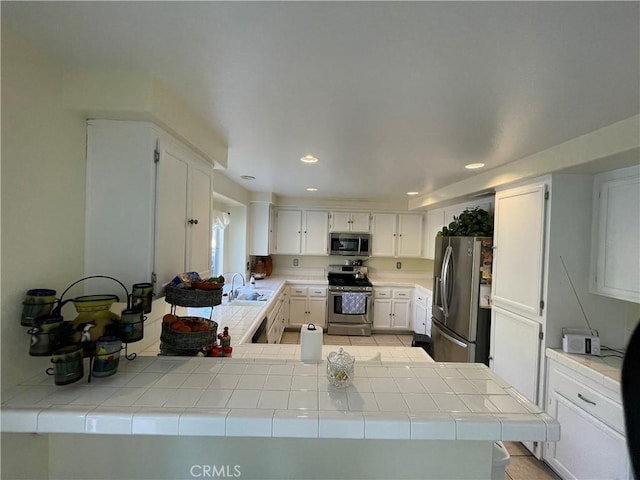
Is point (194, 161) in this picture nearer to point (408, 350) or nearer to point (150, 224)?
point (150, 224)

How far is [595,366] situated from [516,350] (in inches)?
23.0

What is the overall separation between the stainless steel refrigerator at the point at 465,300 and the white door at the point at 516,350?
0.53ft

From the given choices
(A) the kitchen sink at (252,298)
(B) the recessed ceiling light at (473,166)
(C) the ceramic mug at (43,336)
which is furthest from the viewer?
(A) the kitchen sink at (252,298)

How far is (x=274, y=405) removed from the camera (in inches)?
36.3

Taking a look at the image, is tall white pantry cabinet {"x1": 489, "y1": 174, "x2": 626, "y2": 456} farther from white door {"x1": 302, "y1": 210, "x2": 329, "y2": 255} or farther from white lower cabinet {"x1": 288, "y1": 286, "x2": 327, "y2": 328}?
white door {"x1": 302, "y1": 210, "x2": 329, "y2": 255}

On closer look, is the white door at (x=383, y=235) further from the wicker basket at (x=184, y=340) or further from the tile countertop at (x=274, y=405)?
the wicker basket at (x=184, y=340)

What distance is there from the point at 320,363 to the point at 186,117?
136 cm

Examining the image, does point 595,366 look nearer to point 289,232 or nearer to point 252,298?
point 252,298

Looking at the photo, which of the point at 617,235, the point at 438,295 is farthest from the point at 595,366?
the point at 438,295

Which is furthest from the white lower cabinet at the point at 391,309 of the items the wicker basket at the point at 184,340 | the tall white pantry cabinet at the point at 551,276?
the wicker basket at the point at 184,340

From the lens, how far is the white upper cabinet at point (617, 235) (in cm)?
169

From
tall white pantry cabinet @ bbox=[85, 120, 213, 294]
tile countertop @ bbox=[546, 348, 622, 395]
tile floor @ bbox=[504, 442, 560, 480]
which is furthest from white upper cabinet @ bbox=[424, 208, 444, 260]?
tall white pantry cabinet @ bbox=[85, 120, 213, 294]

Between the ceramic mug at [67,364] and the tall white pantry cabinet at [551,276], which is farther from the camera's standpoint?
the tall white pantry cabinet at [551,276]

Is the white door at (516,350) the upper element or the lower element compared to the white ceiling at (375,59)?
lower
